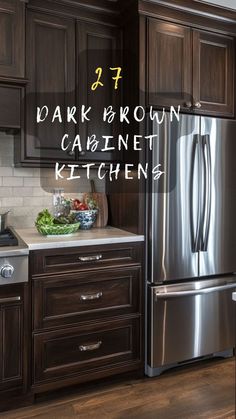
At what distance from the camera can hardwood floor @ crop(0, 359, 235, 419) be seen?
1999mm

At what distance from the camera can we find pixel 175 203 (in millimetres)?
2359

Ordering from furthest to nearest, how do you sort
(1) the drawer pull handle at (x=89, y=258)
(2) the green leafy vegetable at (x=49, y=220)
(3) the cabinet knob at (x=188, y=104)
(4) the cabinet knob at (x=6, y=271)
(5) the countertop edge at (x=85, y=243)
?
(3) the cabinet knob at (x=188, y=104) → (2) the green leafy vegetable at (x=49, y=220) → (1) the drawer pull handle at (x=89, y=258) → (5) the countertop edge at (x=85, y=243) → (4) the cabinet knob at (x=6, y=271)

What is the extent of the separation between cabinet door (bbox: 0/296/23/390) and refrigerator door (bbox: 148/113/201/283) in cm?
88

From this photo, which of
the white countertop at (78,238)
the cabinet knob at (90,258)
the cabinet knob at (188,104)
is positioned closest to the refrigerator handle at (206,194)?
the cabinet knob at (188,104)

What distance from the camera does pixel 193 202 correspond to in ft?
7.97

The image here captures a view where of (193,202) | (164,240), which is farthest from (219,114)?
(164,240)

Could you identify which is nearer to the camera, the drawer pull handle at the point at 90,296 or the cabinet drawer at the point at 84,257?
the cabinet drawer at the point at 84,257

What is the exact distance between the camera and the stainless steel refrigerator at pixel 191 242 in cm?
233

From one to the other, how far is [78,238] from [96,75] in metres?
1.17

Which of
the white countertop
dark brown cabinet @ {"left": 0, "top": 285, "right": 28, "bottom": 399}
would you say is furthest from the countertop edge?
dark brown cabinet @ {"left": 0, "top": 285, "right": 28, "bottom": 399}

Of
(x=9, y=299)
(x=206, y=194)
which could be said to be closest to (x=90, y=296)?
(x=9, y=299)

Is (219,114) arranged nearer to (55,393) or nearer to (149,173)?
(149,173)

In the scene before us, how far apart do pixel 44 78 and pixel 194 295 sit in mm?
1780

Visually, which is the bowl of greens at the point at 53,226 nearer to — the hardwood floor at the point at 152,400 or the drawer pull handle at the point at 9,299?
the drawer pull handle at the point at 9,299
